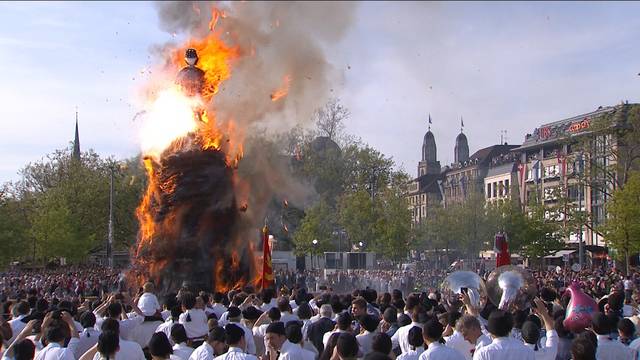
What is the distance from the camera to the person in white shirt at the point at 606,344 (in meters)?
8.97

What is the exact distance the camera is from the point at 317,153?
235ft

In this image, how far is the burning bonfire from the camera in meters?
29.4

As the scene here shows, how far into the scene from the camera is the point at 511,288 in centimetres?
1336

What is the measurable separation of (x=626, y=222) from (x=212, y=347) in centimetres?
5019

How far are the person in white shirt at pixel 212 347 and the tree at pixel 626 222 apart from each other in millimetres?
49163


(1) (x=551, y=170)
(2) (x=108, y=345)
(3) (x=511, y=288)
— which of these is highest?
(1) (x=551, y=170)

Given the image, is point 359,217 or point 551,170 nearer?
point 359,217

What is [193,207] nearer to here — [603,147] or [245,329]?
[245,329]

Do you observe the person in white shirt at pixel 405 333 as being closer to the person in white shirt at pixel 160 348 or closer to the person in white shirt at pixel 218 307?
the person in white shirt at pixel 160 348

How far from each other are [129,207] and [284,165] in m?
32.2

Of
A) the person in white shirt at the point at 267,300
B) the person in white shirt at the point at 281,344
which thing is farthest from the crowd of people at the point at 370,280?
the person in white shirt at the point at 281,344

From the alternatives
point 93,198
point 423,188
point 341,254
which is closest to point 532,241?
point 341,254

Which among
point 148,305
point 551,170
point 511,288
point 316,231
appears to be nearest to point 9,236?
point 316,231

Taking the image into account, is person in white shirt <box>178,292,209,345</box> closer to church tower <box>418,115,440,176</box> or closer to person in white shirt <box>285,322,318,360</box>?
person in white shirt <box>285,322,318,360</box>
